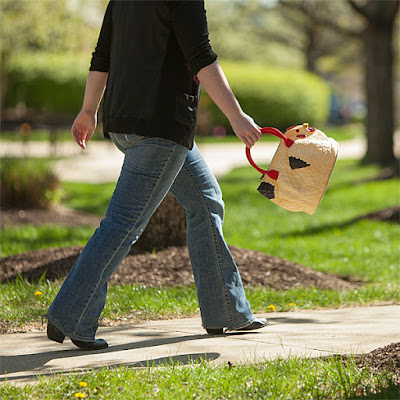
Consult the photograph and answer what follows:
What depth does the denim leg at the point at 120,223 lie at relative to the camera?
3.23 metres

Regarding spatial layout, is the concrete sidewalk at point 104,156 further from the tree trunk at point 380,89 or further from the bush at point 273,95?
the bush at point 273,95

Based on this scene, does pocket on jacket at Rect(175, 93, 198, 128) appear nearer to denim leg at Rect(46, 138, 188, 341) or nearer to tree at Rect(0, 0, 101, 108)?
denim leg at Rect(46, 138, 188, 341)

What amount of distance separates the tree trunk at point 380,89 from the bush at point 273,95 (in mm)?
10841

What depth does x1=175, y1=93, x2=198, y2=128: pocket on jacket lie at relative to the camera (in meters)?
3.21

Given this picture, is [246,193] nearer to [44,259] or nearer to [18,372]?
[44,259]

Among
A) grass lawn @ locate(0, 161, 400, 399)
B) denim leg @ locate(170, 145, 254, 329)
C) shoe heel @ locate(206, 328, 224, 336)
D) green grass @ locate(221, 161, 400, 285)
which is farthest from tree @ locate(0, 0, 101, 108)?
shoe heel @ locate(206, 328, 224, 336)

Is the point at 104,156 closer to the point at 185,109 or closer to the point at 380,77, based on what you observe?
the point at 380,77

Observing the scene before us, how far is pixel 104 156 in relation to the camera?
17703 mm

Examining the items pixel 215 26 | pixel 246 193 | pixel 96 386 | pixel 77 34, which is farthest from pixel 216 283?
pixel 215 26

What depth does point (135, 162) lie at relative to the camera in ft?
10.6

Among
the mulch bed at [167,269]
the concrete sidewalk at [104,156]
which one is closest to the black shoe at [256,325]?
the mulch bed at [167,269]

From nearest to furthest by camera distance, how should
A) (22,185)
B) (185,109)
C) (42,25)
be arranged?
(185,109) < (22,185) < (42,25)

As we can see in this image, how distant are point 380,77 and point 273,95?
38.1 ft

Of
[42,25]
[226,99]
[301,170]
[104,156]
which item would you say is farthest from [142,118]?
[42,25]
